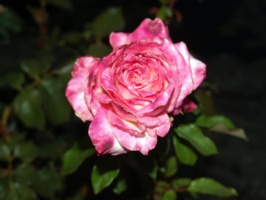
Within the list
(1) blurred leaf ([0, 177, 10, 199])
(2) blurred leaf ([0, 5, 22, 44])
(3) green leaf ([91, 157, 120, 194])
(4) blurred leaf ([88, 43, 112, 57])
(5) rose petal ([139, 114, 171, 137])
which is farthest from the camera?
(2) blurred leaf ([0, 5, 22, 44])

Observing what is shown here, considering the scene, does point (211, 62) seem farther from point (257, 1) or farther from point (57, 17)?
point (57, 17)

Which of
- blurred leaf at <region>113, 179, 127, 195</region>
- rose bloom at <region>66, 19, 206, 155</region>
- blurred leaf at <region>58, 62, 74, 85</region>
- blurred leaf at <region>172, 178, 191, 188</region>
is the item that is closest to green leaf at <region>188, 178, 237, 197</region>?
blurred leaf at <region>172, 178, 191, 188</region>

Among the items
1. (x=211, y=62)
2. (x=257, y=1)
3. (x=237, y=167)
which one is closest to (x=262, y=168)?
(x=237, y=167)

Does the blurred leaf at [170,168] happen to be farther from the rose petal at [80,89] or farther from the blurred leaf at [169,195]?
the rose petal at [80,89]

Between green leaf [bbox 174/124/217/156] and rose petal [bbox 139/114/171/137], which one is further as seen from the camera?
green leaf [bbox 174/124/217/156]

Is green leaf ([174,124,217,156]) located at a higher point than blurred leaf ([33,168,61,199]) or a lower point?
higher

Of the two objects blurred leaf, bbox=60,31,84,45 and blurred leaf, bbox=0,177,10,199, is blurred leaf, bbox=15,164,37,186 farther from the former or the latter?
blurred leaf, bbox=60,31,84,45

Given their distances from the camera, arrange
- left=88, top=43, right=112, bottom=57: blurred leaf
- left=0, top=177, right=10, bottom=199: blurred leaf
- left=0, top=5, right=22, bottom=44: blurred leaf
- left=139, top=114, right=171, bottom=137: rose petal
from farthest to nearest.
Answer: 1. left=0, top=5, right=22, bottom=44: blurred leaf
2. left=0, top=177, right=10, bottom=199: blurred leaf
3. left=88, top=43, right=112, bottom=57: blurred leaf
4. left=139, top=114, right=171, bottom=137: rose petal
